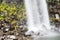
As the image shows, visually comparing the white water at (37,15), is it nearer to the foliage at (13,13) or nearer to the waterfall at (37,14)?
the waterfall at (37,14)

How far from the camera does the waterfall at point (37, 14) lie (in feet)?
46.5

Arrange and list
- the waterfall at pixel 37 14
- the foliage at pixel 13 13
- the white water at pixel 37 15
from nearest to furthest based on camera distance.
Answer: the foliage at pixel 13 13 < the white water at pixel 37 15 < the waterfall at pixel 37 14

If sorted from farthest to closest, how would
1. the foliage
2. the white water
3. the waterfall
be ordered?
the waterfall → the white water → the foliage

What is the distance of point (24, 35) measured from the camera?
41.7ft

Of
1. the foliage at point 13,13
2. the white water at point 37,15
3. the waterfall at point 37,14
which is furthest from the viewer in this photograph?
the waterfall at point 37,14

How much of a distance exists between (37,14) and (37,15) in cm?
8

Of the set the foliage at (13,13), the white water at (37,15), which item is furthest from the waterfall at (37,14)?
the foliage at (13,13)

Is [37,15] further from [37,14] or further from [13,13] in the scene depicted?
[13,13]

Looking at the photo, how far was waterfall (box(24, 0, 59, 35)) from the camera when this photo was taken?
14159 mm

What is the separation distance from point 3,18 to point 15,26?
83cm

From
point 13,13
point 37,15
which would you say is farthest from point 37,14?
point 13,13

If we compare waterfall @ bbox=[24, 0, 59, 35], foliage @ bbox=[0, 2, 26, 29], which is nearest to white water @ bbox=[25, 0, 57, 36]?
waterfall @ bbox=[24, 0, 59, 35]

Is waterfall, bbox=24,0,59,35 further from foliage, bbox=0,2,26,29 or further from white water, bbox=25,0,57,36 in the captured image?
foliage, bbox=0,2,26,29

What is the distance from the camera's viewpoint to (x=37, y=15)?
48.2 feet
